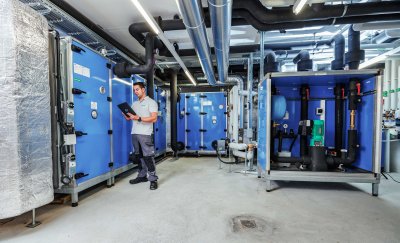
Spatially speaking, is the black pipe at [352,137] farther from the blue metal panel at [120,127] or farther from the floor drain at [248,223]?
the blue metal panel at [120,127]

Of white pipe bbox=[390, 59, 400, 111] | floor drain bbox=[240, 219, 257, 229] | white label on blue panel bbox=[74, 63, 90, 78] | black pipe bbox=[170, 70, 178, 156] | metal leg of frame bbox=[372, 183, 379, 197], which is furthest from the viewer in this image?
black pipe bbox=[170, 70, 178, 156]

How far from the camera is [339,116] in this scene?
11.1 feet

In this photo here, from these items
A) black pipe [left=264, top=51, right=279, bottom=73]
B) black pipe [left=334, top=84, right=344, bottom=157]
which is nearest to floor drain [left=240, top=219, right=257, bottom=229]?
black pipe [left=334, top=84, right=344, bottom=157]

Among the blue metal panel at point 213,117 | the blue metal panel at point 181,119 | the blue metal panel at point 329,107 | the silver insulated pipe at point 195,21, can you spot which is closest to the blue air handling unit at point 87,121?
the silver insulated pipe at point 195,21

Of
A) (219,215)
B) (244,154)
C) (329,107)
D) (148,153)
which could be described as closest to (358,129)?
(329,107)

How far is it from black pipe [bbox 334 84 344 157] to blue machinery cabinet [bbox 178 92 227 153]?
299 centimetres

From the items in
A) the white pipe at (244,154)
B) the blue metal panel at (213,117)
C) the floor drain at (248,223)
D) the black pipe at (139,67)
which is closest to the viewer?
the floor drain at (248,223)

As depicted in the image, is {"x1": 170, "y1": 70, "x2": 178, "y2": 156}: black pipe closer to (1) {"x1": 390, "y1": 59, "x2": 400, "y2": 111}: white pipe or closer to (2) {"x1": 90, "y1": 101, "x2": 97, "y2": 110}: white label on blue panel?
(2) {"x1": 90, "y1": 101, "x2": 97, "y2": 110}: white label on blue panel

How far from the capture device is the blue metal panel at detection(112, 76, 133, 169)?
3.18 metres

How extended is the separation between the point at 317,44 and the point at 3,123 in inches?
206

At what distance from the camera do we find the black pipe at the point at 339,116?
3.35 meters

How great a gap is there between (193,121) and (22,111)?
4459 mm

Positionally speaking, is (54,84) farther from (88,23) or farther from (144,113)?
(88,23)

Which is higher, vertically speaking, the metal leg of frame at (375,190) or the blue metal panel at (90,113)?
the blue metal panel at (90,113)
